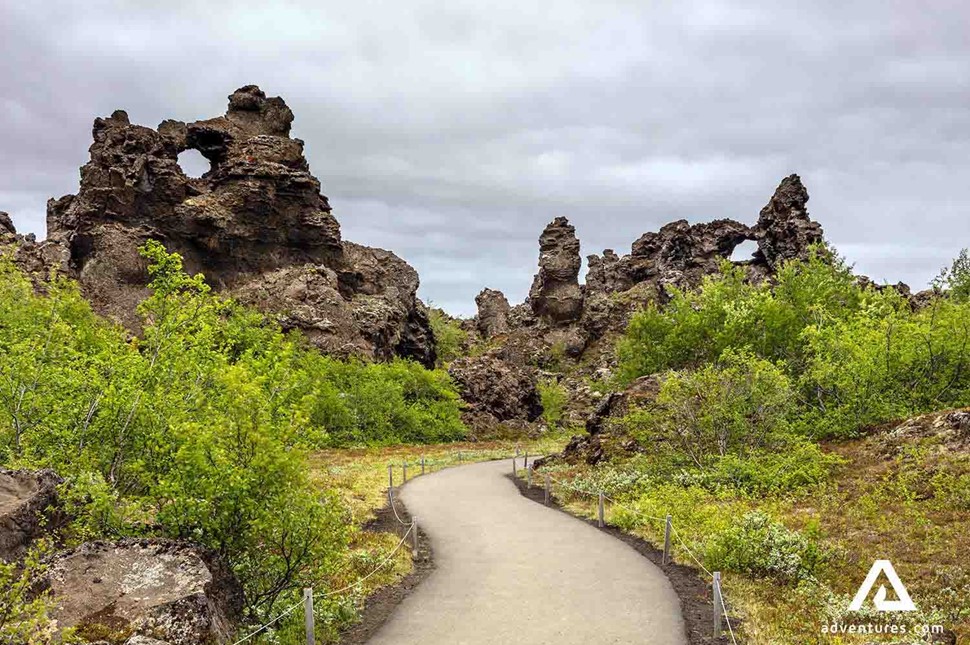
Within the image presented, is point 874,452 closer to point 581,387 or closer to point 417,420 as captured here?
point 417,420

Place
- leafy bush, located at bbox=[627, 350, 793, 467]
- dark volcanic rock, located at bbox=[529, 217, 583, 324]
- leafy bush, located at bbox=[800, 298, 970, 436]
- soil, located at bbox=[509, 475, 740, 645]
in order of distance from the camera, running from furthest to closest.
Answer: dark volcanic rock, located at bbox=[529, 217, 583, 324] → leafy bush, located at bbox=[800, 298, 970, 436] → leafy bush, located at bbox=[627, 350, 793, 467] → soil, located at bbox=[509, 475, 740, 645]

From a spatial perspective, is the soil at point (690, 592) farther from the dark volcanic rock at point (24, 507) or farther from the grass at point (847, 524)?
the dark volcanic rock at point (24, 507)

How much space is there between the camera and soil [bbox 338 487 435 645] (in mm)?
10148

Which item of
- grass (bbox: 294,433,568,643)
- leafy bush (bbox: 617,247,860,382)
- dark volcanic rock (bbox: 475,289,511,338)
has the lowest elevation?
grass (bbox: 294,433,568,643)

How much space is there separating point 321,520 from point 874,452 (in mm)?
19548

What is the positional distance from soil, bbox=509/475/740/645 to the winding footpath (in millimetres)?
205

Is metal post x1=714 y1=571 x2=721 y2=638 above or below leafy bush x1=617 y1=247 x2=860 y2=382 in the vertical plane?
below

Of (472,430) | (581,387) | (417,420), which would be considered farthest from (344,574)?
(581,387)

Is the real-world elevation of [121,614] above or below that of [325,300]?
below

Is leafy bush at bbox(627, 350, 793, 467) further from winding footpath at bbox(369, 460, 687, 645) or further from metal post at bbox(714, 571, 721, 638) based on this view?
metal post at bbox(714, 571, 721, 638)

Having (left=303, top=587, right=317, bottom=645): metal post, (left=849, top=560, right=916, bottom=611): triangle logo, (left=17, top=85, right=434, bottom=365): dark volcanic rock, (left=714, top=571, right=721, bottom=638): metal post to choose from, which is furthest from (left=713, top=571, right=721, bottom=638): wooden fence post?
(left=17, top=85, right=434, bottom=365): dark volcanic rock

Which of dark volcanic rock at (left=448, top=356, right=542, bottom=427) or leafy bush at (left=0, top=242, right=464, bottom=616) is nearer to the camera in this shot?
→ leafy bush at (left=0, top=242, right=464, bottom=616)

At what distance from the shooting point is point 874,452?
20.6 metres

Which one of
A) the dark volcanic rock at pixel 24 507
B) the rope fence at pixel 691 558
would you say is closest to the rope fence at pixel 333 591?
the dark volcanic rock at pixel 24 507
